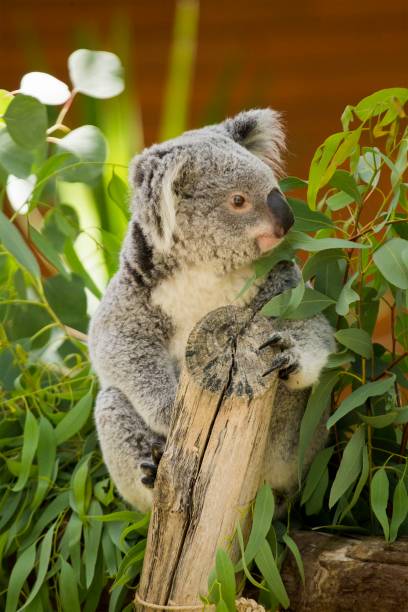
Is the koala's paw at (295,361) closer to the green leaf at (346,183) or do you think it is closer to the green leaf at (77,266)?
the green leaf at (346,183)

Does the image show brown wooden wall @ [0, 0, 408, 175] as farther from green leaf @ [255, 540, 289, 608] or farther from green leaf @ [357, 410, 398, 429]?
green leaf @ [255, 540, 289, 608]

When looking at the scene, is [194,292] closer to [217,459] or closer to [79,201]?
[217,459]

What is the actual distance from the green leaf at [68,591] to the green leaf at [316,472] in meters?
0.66

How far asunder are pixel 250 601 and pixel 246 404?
46 cm

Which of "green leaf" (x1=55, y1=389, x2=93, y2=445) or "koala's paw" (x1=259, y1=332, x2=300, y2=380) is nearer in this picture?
"koala's paw" (x1=259, y1=332, x2=300, y2=380)

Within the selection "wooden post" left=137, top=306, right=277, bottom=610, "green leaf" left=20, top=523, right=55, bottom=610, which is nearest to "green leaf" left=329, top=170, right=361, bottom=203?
"wooden post" left=137, top=306, right=277, bottom=610

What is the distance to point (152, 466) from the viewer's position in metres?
2.29

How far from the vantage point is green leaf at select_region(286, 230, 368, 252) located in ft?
7.09

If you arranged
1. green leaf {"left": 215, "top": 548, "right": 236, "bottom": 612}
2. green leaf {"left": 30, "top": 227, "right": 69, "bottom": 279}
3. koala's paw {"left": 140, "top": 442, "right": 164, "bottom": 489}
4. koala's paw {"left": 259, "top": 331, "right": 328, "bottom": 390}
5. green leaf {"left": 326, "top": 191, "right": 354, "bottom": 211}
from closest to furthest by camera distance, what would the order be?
green leaf {"left": 215, "top": 548, "right": 236, "bottom": 612} → koala's paw {"left": 259, "top": 331, "right": 328, "bottom": 390} → koala's paw {"left": 140, "top": 442, "right": 164, "bottom": 489} → green leaf {"left": 326, "top": 191, "right": 354, "bottom": 211} → green leaf {"left": 30, "top": 227, "right": 69, "bottom": 279}

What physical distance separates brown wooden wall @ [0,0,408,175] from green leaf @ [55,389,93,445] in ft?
9.59

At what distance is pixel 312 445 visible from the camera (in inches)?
92.7

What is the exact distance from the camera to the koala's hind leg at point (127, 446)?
7.70ft

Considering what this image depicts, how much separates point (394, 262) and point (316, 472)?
0.59 meters

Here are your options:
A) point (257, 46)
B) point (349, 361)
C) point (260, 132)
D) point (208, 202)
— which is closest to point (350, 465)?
point (349, 361)
